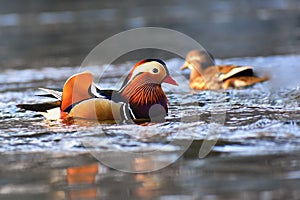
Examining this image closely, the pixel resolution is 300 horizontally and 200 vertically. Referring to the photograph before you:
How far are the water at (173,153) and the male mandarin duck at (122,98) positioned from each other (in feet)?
0.29

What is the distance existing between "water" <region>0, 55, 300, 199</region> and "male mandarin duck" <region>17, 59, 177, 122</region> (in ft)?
0.29

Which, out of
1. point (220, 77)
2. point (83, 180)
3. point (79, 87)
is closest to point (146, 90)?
point (79, 87)

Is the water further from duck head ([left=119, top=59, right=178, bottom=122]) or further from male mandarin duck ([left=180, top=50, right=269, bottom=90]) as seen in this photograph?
male mandarin duck ([left=180, top=50, right=269, bottom=90])

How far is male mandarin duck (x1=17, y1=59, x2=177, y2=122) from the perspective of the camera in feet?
17.0

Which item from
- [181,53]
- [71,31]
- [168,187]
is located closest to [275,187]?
[168,187]

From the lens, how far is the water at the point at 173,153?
375 centimetres

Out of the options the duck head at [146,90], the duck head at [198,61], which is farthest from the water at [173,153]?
the duck head at [198,61]

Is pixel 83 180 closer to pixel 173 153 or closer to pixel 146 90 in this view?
pixel 173 153

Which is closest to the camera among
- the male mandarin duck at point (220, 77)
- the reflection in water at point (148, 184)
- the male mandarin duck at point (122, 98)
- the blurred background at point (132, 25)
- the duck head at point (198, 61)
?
the reflection in water at point (148, 184)

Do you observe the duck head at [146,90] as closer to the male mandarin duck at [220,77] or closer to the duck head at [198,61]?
the male mandarin duck at [220,77]

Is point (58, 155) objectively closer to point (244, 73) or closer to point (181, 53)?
point (244, 73)

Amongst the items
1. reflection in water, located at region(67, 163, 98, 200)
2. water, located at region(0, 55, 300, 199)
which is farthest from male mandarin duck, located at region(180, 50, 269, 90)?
reflection in water, located at region(67, 163, 98, 200)

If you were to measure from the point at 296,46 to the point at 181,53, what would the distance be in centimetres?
131

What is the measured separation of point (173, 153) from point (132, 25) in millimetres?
7349
